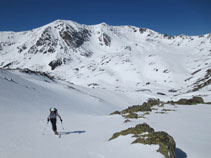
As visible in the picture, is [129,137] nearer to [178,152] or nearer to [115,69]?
[178,152]

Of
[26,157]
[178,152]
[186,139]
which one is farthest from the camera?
[186,139]

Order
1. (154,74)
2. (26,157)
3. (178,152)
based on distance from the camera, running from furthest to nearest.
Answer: (154,74)
(178,152)
(26,157)

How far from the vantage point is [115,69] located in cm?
19012

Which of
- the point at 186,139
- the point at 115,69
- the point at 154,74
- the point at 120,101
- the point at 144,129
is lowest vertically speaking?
the point at 186,139

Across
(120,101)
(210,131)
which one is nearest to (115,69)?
(120,101)

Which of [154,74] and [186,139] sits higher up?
[154,74]

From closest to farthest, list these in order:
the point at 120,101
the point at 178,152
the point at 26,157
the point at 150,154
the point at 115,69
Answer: the point at 150,154 → the point at 26,157 → the point at 178,152 → the point at 120,101 → the point at 115,69

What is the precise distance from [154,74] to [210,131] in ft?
512

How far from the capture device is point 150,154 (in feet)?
19.8

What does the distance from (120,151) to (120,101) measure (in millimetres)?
47001

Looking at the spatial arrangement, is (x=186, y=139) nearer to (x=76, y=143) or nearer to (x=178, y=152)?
(x=178, y=152)

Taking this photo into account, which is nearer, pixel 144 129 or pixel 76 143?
pixel 144 129

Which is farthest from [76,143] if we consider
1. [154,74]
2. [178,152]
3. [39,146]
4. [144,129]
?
[154,74]

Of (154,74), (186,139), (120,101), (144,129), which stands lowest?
(186,139)
